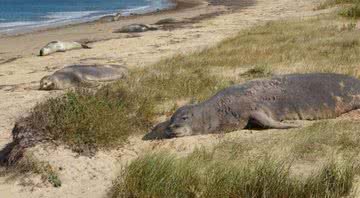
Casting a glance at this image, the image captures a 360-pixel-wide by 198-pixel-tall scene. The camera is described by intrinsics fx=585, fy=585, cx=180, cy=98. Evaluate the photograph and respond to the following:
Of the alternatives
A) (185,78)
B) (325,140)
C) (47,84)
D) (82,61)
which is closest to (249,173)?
(325,140)

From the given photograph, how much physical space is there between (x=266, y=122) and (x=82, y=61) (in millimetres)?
9233

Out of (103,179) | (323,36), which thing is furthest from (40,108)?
(323,36)

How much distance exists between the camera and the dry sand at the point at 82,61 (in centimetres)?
572

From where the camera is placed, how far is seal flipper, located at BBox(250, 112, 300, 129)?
6.98 metres

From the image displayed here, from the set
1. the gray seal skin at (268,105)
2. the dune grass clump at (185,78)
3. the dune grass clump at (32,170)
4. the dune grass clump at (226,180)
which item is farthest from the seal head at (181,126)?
the dune grass clump at (226,180)

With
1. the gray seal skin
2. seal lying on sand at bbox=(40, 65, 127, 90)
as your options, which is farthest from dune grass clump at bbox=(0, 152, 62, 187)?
seal lying on sand at bbox=(40, 65, 127, 90)

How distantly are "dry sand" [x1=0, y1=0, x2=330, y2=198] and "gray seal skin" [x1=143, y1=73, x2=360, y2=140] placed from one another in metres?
0.28

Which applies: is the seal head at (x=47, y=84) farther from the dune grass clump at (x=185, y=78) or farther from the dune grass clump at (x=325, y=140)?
the dune grass clump at (x=325, y=140)

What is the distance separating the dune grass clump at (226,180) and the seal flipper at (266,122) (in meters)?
1.64

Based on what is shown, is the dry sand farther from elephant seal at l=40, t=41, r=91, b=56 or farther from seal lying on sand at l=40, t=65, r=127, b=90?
elephant seal at l=40, t=41, r=91, b=56

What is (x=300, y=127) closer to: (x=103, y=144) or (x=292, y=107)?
(x=292, y=107)

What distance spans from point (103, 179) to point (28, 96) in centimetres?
523

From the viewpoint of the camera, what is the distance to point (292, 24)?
723 inches

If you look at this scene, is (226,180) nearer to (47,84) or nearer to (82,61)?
(47,84)
